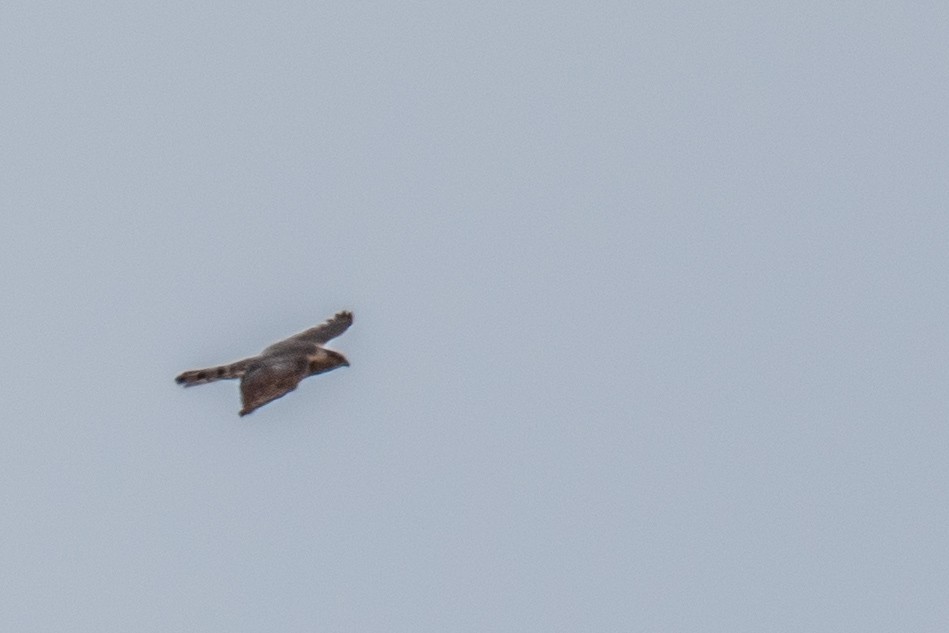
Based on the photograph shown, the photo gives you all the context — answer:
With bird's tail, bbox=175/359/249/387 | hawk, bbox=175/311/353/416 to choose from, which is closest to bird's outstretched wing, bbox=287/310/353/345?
hawk, bbox=175/311/353/416

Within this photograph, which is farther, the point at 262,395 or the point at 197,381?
the point at 197,381

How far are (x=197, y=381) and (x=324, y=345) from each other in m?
3.35

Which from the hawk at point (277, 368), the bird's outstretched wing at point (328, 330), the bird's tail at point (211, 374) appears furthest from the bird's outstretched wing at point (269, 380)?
the bird's outstretched wing at point (328, 330)

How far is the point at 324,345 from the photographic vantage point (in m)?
45.2

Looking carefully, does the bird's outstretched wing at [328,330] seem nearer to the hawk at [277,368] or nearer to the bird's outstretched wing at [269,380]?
the hawk at [277,368]

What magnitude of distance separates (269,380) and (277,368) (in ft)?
2.56

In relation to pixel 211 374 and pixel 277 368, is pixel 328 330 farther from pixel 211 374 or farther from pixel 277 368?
pixel 277 368

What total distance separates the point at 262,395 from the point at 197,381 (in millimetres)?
3931

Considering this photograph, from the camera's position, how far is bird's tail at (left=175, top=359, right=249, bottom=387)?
42169 millimetres

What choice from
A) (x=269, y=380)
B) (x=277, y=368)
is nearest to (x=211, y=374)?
(x=277, y=368)

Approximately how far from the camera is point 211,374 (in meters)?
42.6

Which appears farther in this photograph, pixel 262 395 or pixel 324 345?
pixel 324 345

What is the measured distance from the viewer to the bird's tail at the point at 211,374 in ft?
138

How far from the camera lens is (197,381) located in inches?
1686
